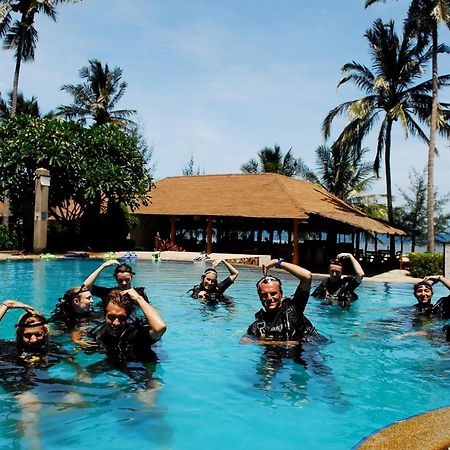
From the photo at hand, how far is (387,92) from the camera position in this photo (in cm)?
2880

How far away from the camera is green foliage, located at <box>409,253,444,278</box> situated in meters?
21.0

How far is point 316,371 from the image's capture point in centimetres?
666

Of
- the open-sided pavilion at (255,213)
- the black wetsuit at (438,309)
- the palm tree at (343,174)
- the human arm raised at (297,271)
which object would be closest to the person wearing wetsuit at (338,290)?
the black wetsuit at (438,309)

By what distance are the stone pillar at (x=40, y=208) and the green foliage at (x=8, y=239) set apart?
136 inches

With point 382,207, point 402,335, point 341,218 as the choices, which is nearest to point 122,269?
point 402,335

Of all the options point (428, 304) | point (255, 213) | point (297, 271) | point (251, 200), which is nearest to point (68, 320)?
point (297, 271)

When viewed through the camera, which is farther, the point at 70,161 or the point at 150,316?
the point at 70,161

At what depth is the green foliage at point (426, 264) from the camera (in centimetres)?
2095

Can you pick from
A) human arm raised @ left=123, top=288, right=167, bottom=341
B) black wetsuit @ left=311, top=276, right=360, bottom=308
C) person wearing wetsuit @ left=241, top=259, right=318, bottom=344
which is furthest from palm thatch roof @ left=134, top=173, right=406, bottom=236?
human arm raised @ left=123, top=288, right=167, bottom=341

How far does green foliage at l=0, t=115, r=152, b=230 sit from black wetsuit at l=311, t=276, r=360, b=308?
15.2 m

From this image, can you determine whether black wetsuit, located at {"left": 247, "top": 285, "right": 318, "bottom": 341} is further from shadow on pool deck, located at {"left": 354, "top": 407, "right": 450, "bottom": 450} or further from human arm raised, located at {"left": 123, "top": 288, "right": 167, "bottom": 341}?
shadow on pool deck, located at {"left": 354, "top": 407, "right": 450, "bottom": 450}

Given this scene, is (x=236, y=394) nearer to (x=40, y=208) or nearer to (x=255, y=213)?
(x=40, y=208)

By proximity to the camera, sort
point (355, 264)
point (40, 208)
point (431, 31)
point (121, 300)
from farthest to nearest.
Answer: point (431, 31) < point (40, 208) < point (355, 264) < point (121, 300)

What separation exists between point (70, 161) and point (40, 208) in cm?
295
